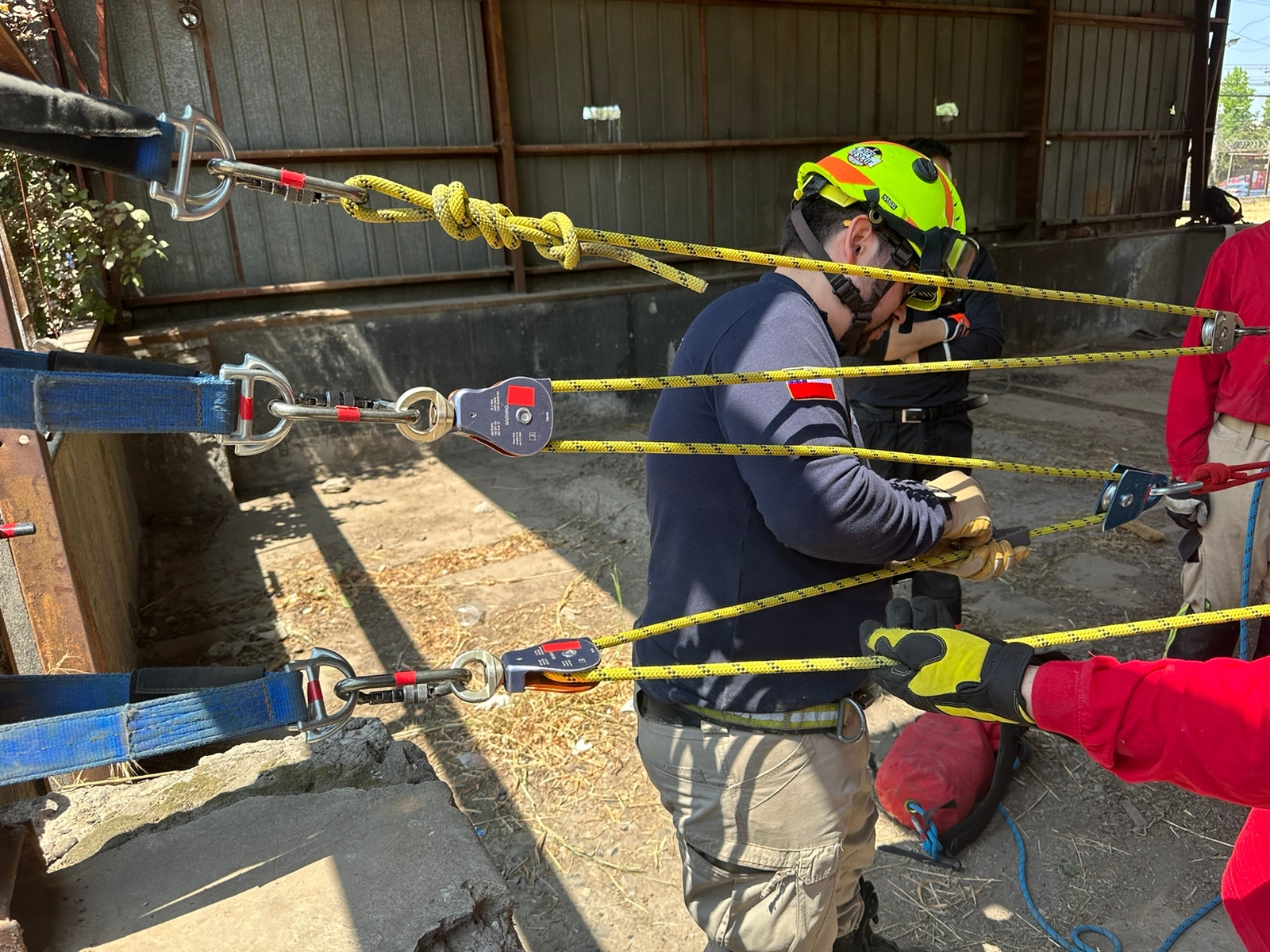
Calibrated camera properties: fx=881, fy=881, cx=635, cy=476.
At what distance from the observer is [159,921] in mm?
1621

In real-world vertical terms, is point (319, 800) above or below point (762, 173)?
below

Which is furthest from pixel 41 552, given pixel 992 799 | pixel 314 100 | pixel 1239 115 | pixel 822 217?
pixel 1239 115

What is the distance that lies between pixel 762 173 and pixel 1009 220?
388 cm

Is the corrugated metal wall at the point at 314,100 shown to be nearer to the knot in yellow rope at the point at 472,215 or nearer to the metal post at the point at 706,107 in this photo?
the metal post at the point at 706,107

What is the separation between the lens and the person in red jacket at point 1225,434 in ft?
10.2

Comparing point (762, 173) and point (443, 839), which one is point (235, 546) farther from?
point (762, 173)

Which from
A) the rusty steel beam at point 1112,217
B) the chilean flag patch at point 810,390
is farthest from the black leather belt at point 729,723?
the rusty steel beam at point 1112,217

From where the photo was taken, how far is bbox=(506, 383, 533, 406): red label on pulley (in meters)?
1.32

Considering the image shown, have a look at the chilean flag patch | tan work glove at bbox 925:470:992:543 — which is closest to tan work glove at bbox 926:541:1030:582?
tan work glove at bbox 925:470:992:543

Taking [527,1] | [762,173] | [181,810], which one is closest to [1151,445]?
[762,173]

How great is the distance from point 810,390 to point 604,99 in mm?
7567

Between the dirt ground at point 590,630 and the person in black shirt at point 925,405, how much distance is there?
0.94m

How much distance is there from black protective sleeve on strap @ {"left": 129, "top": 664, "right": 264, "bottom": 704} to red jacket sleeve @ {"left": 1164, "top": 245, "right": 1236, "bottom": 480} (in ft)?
10.5

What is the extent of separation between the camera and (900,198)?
1820 millimetres
